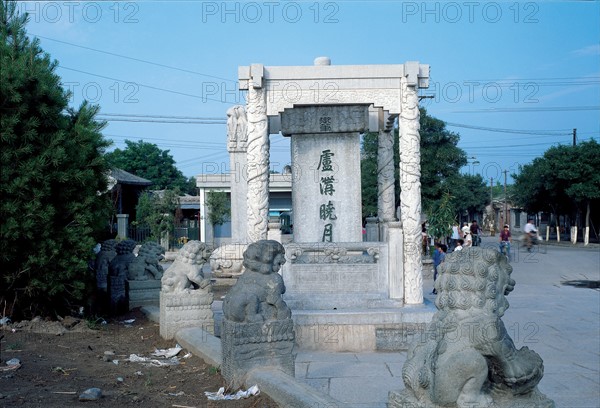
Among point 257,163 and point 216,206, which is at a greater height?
point 257,163

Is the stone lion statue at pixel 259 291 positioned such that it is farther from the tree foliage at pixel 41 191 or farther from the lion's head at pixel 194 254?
the tree foliage at pixel 41 191

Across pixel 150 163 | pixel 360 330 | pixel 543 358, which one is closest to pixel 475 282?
pixel 543 358

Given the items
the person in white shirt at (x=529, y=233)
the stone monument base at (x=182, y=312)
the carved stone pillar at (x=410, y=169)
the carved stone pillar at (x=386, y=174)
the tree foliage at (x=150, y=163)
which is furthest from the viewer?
the tree foliage at (x=150, y=163)

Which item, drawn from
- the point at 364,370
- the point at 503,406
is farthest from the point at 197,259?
the point at 503,406

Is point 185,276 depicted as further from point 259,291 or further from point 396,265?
point 396,265

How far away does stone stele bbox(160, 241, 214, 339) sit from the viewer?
752 cm

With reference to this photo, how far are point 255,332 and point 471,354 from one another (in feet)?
8.47

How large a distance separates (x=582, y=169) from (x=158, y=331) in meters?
29.2

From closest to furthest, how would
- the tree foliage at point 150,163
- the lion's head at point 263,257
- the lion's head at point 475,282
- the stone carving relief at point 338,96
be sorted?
the lion's head at point 475,282, the lion's head at point 263,257, the stone carving relief at point 338,96, the tree foliage at point 150,163

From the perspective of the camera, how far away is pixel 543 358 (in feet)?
24.1

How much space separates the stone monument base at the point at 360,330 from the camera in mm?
7945

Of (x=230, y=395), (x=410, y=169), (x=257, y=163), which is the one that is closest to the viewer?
(x=230, y=395)

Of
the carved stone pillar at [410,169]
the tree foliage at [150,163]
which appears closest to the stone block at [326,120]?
the carved stone pillar at [410,169]

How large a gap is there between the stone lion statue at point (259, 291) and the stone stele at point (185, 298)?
89.8 inches
